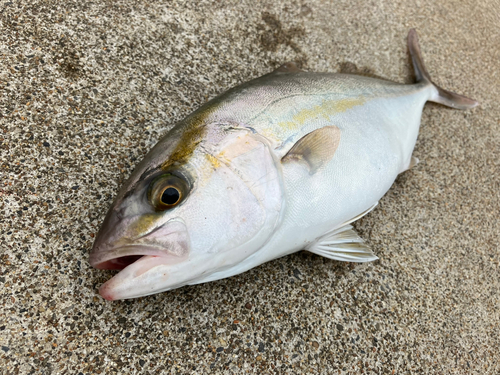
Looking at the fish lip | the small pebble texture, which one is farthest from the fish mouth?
the small pebble texture

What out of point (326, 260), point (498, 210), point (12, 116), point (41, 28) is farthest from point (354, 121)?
point (41, 28)

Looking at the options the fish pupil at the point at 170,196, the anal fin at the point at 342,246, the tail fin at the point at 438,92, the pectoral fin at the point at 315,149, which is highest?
the fish pupil at the point at 170,196

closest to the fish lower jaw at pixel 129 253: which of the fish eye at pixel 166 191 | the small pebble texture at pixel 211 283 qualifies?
the fish eye at pixel 166 191

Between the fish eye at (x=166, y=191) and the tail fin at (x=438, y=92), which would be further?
the tail fin at (x=438, y=92)

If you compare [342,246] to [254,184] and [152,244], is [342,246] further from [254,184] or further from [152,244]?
[152,244]

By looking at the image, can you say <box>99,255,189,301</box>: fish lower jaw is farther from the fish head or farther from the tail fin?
the tail fin

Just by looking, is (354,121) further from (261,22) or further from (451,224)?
(261,22)

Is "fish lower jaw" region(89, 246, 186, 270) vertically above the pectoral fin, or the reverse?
the pectoral fin

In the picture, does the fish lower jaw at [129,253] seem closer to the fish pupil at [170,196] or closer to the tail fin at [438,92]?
the fish pupil at [170,196]
